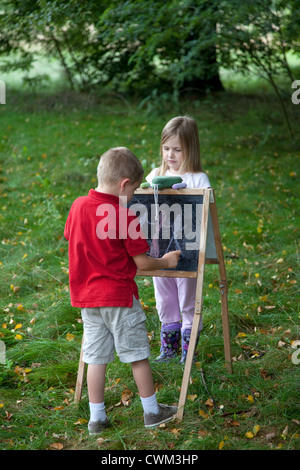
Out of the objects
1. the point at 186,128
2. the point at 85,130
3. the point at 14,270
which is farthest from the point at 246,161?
the point at 186,128

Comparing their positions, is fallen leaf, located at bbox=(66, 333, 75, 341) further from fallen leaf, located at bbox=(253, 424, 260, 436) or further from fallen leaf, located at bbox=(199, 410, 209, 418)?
fallen leaf, located at bbox=(253, 424, 260, 436)

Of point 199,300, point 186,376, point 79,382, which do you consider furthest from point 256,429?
point 79,382

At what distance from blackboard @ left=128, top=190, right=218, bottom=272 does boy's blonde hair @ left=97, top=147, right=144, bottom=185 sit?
527mm

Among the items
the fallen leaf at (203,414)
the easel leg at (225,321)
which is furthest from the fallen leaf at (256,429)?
the easel leg at (225,321)

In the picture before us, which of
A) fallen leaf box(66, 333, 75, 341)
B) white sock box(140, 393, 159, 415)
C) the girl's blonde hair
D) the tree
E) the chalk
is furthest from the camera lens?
the tree

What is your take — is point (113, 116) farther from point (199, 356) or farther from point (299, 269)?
point (199, 356)

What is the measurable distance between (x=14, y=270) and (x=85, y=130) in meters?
5.39

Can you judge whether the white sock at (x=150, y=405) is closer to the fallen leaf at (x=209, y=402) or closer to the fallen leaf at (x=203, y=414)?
the fallen leaf at (x=203, y=414)

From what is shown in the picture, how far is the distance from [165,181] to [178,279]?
30.6 inches

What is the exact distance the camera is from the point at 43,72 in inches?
510

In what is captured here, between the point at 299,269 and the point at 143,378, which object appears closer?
the point at 143,378

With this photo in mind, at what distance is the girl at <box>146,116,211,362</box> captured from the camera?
11.9ft

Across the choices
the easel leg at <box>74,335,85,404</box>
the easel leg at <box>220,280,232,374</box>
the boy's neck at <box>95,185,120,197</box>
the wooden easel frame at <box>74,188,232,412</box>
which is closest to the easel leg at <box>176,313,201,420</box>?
the wooden easel frame at <box>74,188,232,412</box>

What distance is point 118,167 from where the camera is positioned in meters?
2.90
